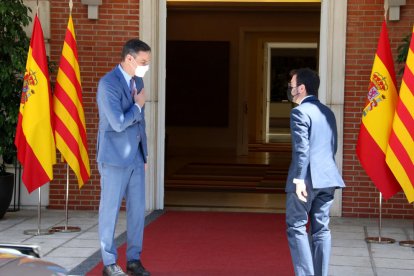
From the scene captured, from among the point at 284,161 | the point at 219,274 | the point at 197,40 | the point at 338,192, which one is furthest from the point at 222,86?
the point at 219,274

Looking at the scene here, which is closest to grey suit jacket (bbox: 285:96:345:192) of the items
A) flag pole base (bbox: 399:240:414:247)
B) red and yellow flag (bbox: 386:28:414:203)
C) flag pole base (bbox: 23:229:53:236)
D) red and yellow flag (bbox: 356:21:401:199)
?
red and yellow flag (bbox: 386:28:414:203)

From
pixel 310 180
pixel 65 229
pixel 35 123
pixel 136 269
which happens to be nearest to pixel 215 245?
pixel 65 229

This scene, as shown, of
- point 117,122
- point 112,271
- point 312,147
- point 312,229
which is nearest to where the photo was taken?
point 312,147

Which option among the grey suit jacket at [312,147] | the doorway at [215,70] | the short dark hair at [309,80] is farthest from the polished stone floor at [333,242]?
the doorway at [215,70]

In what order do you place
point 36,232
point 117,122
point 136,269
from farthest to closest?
point 36,232, point 136,269, point 117,122

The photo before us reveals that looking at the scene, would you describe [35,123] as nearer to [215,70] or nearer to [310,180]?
[310,180]

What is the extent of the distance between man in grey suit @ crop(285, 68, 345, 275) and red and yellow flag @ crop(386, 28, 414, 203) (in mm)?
2100

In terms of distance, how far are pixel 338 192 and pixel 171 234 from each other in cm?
209

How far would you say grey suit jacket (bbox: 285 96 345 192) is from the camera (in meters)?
5.53

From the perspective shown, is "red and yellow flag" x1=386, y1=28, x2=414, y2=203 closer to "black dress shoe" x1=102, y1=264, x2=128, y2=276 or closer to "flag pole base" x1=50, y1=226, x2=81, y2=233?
"black dress shoe" x1=102, y1=264, x2=128, y2=276

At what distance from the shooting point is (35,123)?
8062 mm

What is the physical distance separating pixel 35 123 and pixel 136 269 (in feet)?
7.94

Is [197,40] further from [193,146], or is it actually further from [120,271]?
[120,271]

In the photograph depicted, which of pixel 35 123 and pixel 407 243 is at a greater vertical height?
pixel 35 123
